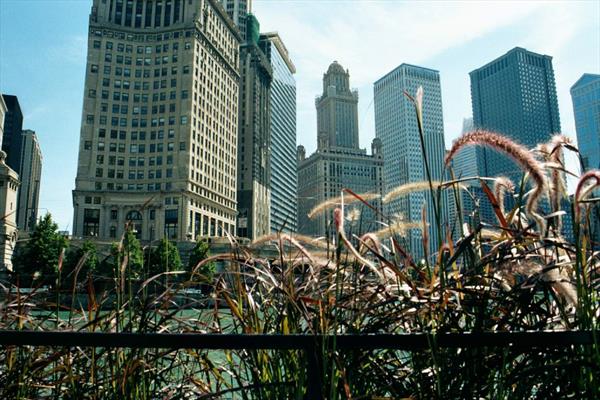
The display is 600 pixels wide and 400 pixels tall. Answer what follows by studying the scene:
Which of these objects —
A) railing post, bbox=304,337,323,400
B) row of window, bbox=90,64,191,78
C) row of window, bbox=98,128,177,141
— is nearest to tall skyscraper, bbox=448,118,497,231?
railing post, bbox=304,337,323,400

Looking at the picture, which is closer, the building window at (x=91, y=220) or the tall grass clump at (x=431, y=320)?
the tall grass clump at (x=431, y=320)

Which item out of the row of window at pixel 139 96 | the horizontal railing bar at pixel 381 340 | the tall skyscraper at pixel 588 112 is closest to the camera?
the horizontal railing bar at pixel 381 340

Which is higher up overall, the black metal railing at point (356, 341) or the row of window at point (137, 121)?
the row of window at point (137, 121)

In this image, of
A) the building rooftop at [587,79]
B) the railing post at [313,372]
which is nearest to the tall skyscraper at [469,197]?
the railing post at [313,372]

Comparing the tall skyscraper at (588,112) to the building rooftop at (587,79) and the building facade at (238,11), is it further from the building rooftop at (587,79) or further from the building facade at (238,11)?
the building facade at (238,11)

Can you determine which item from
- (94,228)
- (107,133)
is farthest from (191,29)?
(94,228)

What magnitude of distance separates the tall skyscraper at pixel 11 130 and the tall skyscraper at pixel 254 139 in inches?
3307

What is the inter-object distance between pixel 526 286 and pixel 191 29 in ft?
293

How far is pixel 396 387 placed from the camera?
1907 millimetres

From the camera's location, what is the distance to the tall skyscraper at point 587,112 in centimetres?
14125

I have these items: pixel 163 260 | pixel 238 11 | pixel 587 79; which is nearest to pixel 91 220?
pixel 163 260

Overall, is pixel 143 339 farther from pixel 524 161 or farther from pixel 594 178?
pixel 594 178

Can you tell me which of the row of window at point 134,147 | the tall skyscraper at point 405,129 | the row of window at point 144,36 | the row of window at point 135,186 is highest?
the row of window at point 144,36

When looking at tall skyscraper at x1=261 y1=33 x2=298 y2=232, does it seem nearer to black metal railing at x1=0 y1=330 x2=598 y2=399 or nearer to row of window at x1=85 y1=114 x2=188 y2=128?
row of window at x1=85 y1=114 x2=188 y2=128
